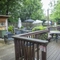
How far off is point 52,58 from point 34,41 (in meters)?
1.50

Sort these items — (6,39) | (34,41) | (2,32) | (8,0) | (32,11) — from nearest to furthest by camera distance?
(34,41)
(6,39)
(2,32)
(8,0)
(32,11)

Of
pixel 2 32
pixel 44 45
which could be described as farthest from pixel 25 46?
pixel 2 32

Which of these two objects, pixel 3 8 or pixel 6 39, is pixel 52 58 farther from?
pixel 3 8

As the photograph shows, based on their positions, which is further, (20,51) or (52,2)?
(52,2)

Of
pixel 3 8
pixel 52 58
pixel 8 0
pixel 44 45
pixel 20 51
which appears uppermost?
pixel 8 0

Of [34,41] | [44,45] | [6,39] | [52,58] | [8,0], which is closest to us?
[44,45]

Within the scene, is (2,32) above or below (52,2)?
below

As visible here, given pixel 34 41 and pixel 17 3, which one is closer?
pixel 34 41

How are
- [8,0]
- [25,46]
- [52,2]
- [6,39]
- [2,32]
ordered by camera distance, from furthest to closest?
[52,2] → [8,0] → [2,32] → [6,39] → [25,46]

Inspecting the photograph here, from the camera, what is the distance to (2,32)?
863cm

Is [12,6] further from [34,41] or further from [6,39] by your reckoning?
[34,41]

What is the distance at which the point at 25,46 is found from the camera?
2.79 m

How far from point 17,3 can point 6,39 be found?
6115 millimetres

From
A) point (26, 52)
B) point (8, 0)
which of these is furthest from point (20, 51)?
point (8, 0)
